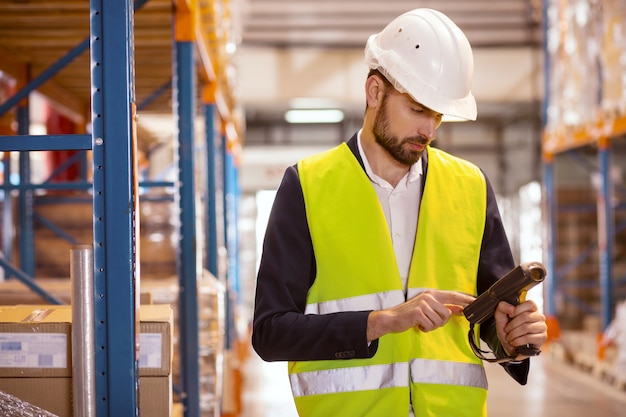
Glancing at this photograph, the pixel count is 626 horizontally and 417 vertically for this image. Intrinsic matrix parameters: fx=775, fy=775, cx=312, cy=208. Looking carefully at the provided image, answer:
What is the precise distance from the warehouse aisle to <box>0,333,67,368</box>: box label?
5.61m

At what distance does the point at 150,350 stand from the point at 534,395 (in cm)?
675

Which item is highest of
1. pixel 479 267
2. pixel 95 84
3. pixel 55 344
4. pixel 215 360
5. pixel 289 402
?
pixel 95 84

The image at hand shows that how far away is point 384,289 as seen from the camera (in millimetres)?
2229

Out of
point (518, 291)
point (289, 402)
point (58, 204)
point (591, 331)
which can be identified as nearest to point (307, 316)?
point (518, 291)

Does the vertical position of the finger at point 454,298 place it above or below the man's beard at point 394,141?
below

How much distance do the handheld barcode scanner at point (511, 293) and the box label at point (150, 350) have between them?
103 cm

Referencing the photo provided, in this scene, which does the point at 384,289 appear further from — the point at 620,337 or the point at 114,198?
the point at 620,337

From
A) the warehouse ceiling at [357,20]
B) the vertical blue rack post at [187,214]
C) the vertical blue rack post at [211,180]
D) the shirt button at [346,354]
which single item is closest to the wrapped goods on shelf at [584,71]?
the warehouse ceiling at [357,20]

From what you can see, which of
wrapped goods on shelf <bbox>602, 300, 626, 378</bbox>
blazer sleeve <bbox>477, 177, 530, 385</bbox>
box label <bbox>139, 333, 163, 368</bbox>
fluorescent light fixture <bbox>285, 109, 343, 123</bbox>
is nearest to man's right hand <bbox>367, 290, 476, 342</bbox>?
blazer sleeve <bbox>477, 177, 530, 385</bbox>

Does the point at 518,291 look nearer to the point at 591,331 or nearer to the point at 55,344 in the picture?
the point at 55,344

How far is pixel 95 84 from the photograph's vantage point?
87.4 inches

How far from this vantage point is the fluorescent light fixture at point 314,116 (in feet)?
52.3

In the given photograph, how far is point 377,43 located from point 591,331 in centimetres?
976

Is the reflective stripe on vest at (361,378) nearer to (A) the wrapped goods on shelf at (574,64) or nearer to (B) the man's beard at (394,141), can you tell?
(B) the man's beard at (394,141)
